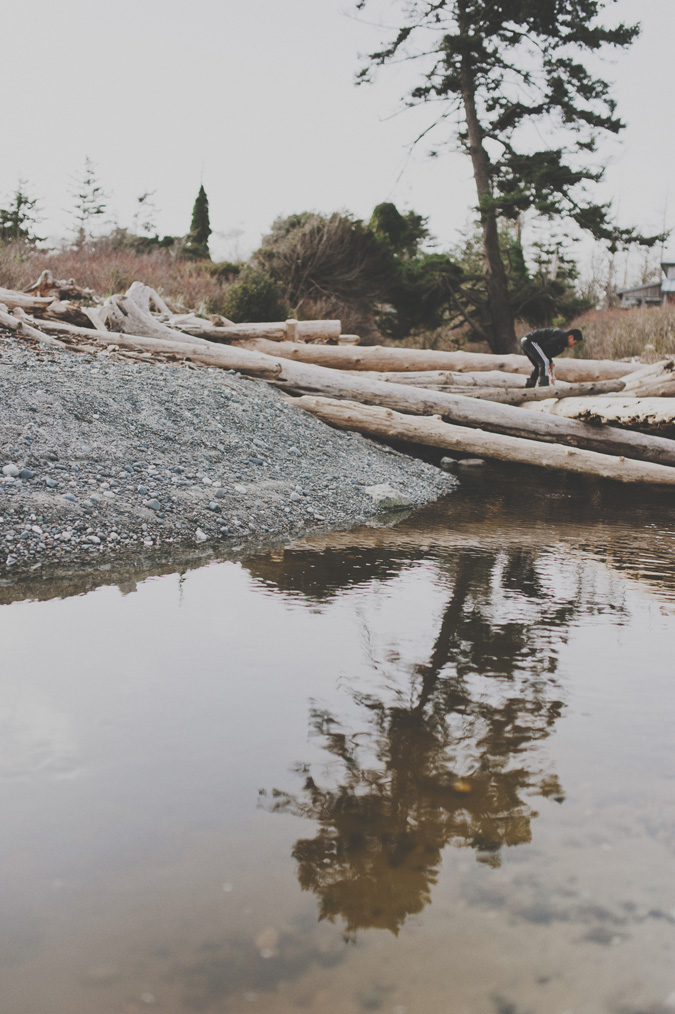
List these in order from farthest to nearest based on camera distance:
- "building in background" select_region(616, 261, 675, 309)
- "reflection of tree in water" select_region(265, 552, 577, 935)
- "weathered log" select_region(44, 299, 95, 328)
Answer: "building in background" select_region(616, 261, 675, 309) → "weathered log" select_region(44, 299, 95, 328) → "reflection of tree in water" select_region(265, 552, 577, 935)

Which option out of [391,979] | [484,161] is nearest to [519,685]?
[391,979]

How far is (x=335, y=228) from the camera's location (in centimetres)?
2200

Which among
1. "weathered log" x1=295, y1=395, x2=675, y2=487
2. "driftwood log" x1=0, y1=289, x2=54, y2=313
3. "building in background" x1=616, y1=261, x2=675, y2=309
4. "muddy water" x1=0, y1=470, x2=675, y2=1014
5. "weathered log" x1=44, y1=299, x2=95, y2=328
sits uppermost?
"building in background" x1=616, y1=261, x2=675, y2=309

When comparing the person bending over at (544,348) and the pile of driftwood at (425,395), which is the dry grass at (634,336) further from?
the person bending over at (544,348)

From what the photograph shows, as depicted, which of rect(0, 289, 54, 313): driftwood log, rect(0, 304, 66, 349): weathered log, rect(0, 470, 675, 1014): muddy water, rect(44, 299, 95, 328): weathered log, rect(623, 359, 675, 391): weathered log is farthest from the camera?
rect(623, 359, 675, 391): weathered log

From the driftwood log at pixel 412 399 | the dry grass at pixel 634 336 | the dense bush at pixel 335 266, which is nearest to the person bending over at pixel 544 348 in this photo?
the driftwood log at pixel 412 399

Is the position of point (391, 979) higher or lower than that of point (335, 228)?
lower

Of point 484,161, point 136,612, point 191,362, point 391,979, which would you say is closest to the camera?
point 391,979

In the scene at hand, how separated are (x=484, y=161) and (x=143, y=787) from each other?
20680 millimetres

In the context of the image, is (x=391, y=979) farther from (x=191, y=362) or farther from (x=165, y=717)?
(x=191, y=362)

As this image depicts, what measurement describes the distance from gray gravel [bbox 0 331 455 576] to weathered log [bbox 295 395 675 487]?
1.18 feet

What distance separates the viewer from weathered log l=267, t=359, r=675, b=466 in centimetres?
1004

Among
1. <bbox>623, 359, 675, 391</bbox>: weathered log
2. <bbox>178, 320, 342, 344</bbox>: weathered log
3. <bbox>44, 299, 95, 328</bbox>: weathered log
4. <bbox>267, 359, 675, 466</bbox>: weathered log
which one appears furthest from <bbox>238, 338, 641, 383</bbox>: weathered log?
<bbox>44, 299, 95, 328</bbox>: weathered log

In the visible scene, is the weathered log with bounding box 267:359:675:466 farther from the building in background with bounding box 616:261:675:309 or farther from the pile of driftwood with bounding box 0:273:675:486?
the building in background with bounding box 616:261:675:309
